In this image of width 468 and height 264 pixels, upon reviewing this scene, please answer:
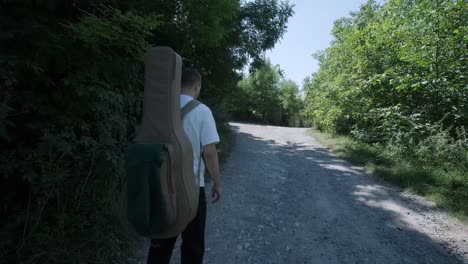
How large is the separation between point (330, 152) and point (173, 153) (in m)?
10.2

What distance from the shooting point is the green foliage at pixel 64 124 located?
243cm

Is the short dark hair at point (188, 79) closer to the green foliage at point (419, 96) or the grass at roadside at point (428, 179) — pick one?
the grass at roadside at point (428, 179)

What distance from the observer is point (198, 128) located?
7.20ft

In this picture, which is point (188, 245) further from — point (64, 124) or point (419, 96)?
point (419, 96)

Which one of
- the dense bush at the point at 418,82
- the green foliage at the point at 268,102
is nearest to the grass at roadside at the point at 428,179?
the dense bush at the point at 418,82

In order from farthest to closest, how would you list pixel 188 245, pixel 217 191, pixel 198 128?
pixel 217 191
pixel 188 245
pixel 198 128

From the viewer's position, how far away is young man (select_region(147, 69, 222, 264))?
2186mm

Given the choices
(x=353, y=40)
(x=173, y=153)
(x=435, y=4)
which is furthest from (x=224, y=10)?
(x=353, y=40)

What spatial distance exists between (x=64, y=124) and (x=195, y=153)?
1.37 m

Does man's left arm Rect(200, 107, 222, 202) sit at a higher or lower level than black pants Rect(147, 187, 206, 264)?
higher

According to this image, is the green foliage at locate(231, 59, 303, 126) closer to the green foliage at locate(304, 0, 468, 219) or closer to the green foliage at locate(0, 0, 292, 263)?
the green foliage at locate(304, 0, 468, 219)

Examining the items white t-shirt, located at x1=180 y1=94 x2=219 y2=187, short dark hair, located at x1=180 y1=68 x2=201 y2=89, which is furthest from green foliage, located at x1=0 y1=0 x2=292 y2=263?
white t-shirt, located at x1=180 y1=94 x2=219 y2=187

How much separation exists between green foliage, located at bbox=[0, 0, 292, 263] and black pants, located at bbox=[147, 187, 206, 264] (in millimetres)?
914

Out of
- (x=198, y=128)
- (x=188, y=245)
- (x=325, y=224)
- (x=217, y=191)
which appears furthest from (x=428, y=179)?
(x=198, y=128)
